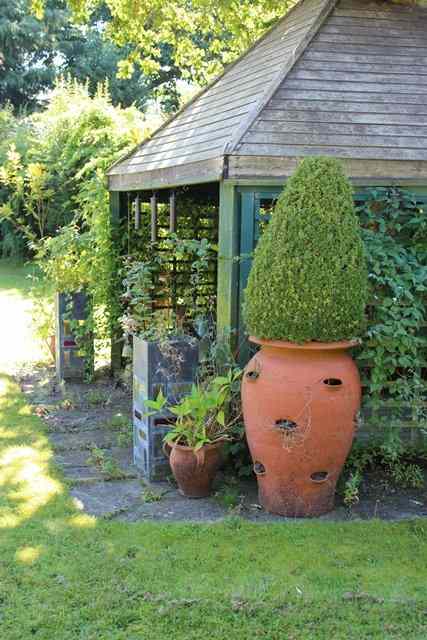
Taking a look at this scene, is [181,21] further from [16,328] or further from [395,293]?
[395,293]

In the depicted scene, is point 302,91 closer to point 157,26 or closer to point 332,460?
point 332,460

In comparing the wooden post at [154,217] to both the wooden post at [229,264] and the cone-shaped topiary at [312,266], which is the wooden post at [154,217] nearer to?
the wooden post at [229,264]

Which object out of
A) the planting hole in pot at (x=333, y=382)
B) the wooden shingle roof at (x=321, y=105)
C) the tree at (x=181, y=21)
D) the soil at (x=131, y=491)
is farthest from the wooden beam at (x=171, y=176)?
the tree at (x=181, y=21)

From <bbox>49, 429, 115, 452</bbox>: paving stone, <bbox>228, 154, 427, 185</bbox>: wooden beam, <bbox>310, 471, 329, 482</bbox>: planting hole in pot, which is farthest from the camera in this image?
<bbox>49, 429, 115, 452</bbox>: paving stone

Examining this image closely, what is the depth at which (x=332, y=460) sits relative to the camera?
4.28 metres

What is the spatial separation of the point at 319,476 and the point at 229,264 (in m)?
1.52

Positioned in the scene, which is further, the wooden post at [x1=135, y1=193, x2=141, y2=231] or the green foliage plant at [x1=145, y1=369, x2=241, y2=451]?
the wooden post at [x1=135, y1=193, x2=141, y2=231]

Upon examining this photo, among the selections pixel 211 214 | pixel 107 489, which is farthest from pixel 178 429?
pixel 211 214

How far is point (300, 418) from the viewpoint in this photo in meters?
4.14

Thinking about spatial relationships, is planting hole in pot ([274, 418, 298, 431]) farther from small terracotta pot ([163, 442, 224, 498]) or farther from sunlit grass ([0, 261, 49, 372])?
sunlit grass ([0, 261, 49, 372])

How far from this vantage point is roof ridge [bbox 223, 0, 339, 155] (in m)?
4.65

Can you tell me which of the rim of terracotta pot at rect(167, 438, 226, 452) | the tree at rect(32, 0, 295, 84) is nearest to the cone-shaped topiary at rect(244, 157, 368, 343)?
the rim of terracotta pot at rect(167, 438, 226, 452)

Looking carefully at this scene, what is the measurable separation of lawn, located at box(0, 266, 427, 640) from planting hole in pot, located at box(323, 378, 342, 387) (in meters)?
0.84

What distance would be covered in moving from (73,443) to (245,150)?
2.76m
